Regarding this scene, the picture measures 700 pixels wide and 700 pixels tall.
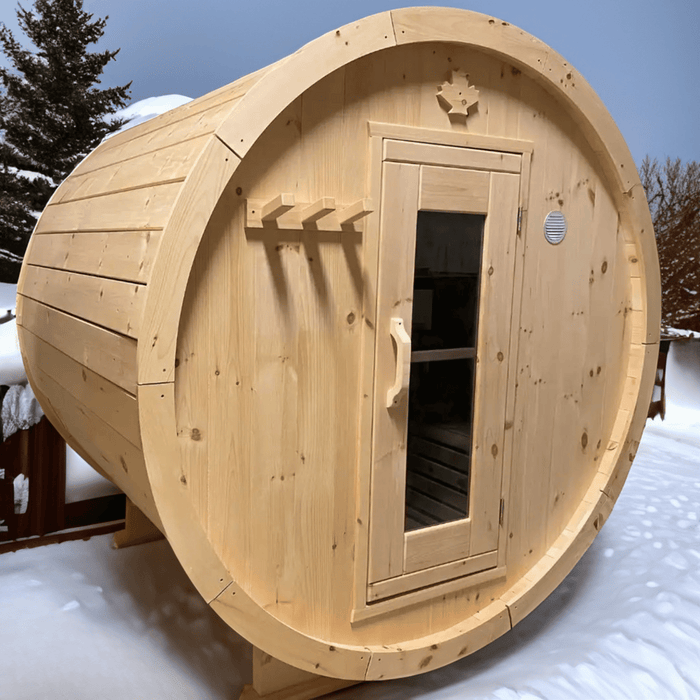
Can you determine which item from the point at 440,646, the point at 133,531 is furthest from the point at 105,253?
the point at 133,531

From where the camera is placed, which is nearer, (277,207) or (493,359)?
(277,207)

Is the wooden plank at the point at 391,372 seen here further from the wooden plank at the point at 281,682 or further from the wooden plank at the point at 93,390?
the wooden plank at the point at 93,390

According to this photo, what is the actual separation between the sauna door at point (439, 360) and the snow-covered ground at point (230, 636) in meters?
0.49

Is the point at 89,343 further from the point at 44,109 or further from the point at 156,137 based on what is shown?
the point at 44,109

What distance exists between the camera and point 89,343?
217 centimetres

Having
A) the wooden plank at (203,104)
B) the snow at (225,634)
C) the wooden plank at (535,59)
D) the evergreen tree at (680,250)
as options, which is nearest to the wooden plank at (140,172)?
the wooden plank at (203,104)

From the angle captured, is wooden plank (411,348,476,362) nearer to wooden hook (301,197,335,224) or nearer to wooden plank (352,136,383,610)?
wooden plank (352,136,383,610)

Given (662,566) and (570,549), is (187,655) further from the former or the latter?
(662,566)

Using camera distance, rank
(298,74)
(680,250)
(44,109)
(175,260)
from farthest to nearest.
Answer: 1. (680,250)
2. (44,109)
3. (298,74)
4. (175,260)

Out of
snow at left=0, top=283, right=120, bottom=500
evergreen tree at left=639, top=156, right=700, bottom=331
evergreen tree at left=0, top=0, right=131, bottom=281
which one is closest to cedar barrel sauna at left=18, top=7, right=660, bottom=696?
snow at left=0, top=283, right=120, bottom=500

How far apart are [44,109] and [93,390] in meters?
3.05

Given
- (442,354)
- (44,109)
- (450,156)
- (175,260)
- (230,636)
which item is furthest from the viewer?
(44,109)

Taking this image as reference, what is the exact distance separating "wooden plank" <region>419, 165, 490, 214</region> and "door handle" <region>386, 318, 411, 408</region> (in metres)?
0.37

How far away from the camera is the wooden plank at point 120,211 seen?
185 centimetres
